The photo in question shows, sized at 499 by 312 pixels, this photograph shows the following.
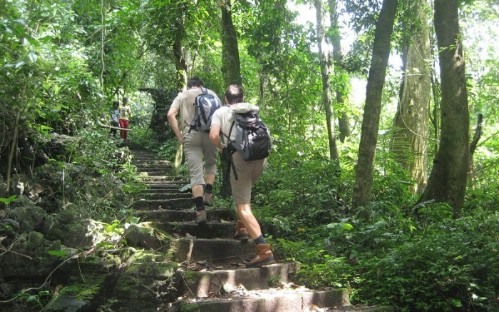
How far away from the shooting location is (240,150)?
4688mm

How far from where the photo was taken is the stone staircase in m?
3.97

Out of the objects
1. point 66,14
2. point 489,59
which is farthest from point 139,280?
point 489,59

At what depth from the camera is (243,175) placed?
15.8ft

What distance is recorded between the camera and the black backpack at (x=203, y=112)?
5.66 m

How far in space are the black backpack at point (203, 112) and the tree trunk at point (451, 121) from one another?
3.98 m

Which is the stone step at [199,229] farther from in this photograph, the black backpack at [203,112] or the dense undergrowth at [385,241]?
the black backpack at [203,112]

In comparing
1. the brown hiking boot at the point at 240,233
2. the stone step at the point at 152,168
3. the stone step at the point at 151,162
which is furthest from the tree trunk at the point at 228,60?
the stone step at the point at 151,162

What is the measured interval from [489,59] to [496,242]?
11260 millimetres

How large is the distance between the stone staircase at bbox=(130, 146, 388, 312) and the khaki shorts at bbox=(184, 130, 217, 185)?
638mm

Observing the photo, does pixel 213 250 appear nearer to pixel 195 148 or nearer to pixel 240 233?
pixel 240 233

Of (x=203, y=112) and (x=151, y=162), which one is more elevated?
(x=203, y=112)

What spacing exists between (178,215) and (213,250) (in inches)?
51.0

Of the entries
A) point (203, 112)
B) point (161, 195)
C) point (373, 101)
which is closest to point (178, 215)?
point (203, 112)

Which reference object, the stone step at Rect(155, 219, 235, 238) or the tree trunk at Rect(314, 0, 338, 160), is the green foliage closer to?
the stone step at Rect(155, 219, 235, 238)
